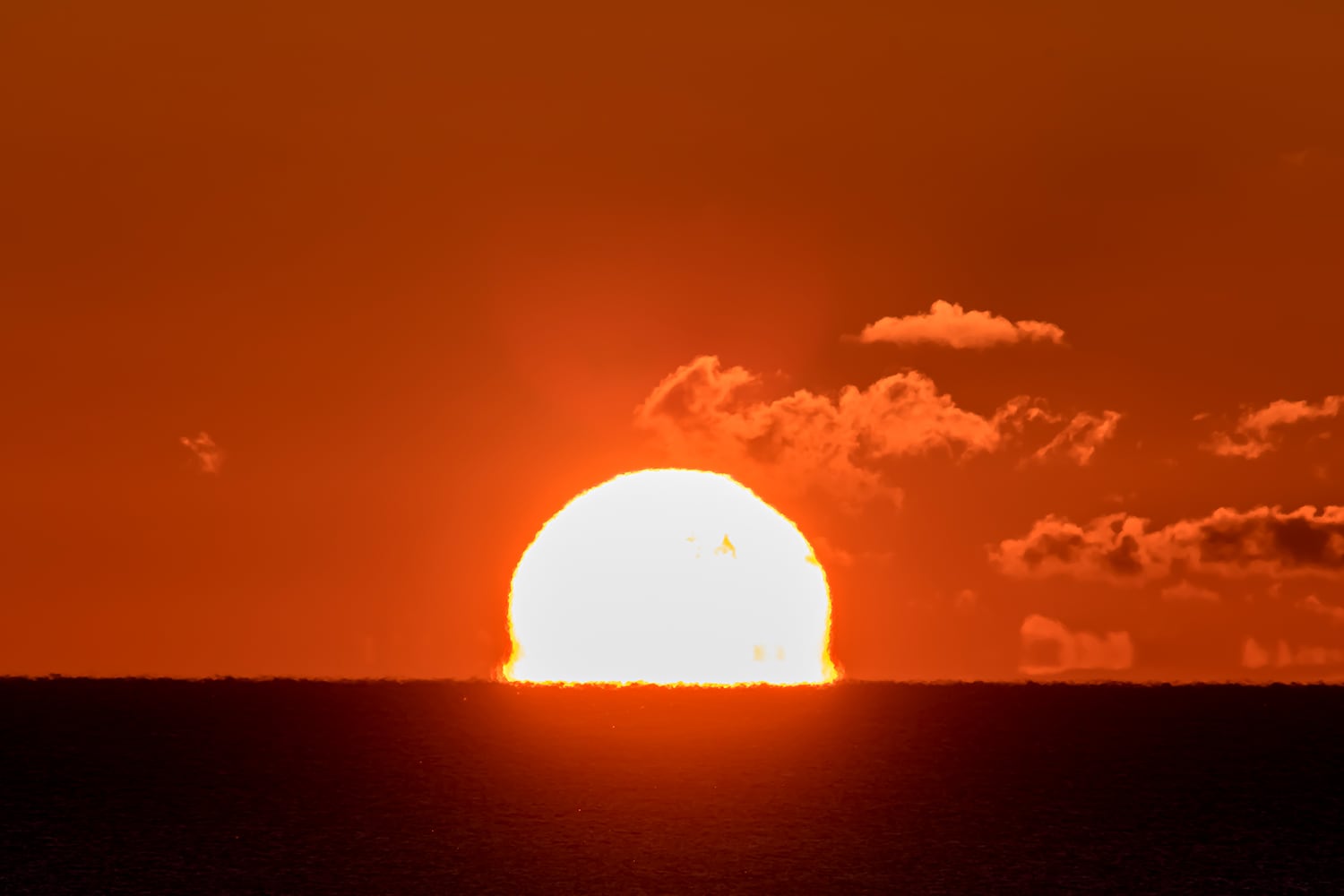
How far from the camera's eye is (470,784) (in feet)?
381

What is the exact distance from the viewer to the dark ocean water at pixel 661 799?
84.7 m

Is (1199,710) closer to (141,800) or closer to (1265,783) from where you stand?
(1265,783)

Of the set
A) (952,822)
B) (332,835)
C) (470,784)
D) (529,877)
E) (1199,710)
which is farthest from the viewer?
(1199,710)

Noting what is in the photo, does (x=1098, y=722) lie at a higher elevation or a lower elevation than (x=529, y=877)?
higher

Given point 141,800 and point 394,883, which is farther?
point 141,800

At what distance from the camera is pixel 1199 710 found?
583 feet

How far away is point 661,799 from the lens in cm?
11169

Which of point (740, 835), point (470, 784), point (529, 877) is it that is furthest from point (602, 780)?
point (529, 877)

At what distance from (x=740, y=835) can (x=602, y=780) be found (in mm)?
23777

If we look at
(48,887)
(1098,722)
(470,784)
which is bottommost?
(48,887)

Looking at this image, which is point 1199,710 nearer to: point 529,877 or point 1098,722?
point 1098,722

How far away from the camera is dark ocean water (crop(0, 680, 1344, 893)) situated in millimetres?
84688

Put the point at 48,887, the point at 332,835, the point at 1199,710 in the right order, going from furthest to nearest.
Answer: the point at 1199,710 < the point at 332,835 < the point at 48,887

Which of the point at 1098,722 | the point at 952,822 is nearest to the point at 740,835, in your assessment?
the point at 952,822
